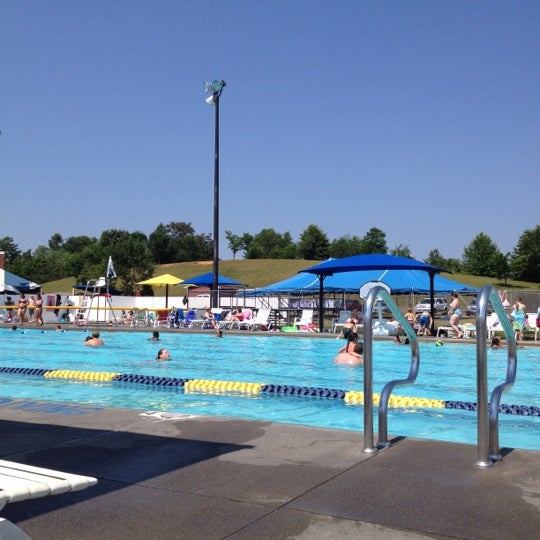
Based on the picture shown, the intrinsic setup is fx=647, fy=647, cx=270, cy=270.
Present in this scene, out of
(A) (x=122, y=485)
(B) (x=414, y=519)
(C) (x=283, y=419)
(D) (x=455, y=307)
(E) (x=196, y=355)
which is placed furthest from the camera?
(D) (x=455, y=307)

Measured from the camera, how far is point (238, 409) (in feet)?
26.3

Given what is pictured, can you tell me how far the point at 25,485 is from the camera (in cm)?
210

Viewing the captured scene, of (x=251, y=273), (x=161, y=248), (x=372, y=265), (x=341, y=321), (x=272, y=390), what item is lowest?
(x=272, y=390)

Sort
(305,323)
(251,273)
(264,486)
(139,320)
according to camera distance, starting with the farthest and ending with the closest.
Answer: (251,273), (139,320), (305,323), (264,486)

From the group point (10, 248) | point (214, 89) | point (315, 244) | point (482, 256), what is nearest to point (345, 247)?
point (315, 244)

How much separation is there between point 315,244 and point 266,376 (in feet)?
306

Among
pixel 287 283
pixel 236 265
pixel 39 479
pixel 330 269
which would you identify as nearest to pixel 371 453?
pixel 39 479

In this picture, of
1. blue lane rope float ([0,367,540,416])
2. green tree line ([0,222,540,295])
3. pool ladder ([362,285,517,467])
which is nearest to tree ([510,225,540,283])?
green tree line ([0,222,540,295])

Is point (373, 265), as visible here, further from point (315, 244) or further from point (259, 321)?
point (315, 244)

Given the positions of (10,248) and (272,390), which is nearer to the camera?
(272,390)

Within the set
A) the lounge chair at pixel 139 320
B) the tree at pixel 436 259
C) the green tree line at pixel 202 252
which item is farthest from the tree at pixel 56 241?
the lounge chair at pixel 139 320

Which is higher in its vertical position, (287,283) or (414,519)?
(287,283)

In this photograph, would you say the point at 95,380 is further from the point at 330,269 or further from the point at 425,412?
the point at 330,269

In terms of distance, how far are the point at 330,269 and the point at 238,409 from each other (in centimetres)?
1244
